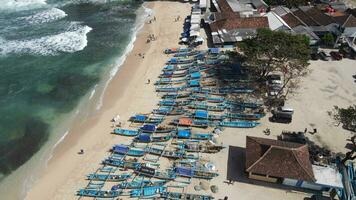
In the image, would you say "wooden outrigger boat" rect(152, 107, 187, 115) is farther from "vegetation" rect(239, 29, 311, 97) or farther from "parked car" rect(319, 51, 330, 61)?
"parked car" rect(319, 51, 330, 61)

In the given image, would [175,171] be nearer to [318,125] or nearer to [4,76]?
[318,125]

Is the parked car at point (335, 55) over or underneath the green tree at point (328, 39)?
underneath

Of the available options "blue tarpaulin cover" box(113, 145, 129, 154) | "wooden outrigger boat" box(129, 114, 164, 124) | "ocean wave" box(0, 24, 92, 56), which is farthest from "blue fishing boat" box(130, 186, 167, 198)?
"ocean wave" box(0, 24, 92, 56)

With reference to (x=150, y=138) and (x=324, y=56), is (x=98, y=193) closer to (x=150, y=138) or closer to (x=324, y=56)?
(x=150, y=138)

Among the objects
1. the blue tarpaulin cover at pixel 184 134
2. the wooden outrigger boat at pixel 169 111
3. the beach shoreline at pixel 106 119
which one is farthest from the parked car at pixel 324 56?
the blue tarpaulin cover at pixel 184 134

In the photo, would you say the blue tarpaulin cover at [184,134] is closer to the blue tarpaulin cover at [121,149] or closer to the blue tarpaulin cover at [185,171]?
the blue tarpaulin cover at [185,171]

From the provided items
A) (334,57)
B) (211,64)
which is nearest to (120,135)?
(211,64)

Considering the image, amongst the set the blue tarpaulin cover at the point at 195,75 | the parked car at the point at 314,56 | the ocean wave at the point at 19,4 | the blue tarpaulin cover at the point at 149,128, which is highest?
the ocean wave at the point at 19,4
